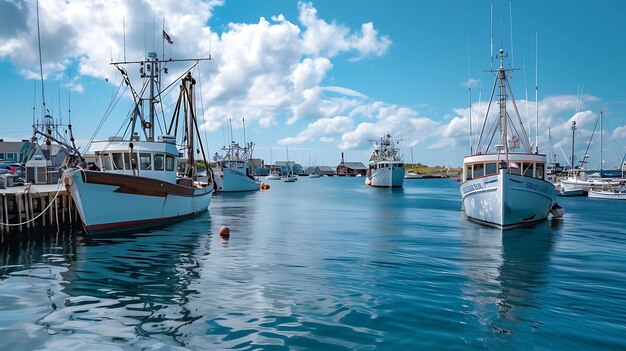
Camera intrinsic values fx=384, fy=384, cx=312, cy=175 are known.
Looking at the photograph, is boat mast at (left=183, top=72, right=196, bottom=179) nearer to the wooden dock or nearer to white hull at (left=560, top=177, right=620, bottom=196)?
the wooden dock

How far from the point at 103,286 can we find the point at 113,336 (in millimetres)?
3961

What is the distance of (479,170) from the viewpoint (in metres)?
24.8

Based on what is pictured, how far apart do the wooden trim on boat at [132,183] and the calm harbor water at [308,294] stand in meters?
2.34

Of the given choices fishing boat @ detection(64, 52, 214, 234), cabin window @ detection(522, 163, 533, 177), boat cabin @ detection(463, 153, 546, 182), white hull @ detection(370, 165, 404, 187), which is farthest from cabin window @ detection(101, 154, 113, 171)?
white hull @ detection(370, 165, 404, 187)

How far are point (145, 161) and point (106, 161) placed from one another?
93.0 inches

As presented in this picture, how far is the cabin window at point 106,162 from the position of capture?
2300cm

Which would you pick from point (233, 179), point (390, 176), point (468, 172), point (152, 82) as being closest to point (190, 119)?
point (152, 82)

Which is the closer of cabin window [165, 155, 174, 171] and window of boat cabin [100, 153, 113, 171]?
→ window of boat cabin [100, 153, 113, 171]

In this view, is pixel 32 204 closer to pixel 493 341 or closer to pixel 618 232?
pixel 493 341

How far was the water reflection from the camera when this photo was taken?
821 cm

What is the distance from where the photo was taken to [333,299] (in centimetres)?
926

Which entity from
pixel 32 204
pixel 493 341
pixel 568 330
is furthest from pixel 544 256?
pixel 32 204

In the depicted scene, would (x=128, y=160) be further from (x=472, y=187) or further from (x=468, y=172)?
(x=468, y=172)

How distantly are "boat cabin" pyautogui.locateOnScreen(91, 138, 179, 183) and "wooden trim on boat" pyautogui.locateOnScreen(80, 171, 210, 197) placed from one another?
1.80 metres
